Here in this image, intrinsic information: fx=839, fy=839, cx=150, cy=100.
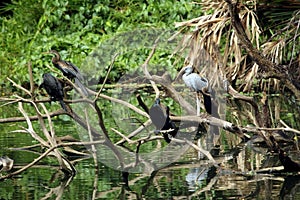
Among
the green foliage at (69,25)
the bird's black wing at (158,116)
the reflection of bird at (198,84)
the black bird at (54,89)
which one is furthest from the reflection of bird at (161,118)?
the green foliage at (69,25)

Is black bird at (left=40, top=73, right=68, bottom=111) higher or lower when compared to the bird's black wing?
higher

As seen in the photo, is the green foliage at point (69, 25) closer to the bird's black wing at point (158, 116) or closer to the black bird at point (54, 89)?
the black bird at point (54, 89)

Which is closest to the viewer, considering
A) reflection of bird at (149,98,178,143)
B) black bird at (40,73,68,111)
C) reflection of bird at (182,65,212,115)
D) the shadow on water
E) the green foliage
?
the shadow on water

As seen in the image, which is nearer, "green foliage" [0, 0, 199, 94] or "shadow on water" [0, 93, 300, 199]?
"shadow on water" [0, 93, 300, 199]

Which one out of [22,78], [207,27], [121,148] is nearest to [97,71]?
[22,78]

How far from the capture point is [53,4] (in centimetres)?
1748

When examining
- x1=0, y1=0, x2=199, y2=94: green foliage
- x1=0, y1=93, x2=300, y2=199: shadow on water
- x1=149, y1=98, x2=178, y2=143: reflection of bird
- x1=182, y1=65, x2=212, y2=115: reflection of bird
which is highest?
x1=0, y1=0, x2=199, y2=94: green foliage

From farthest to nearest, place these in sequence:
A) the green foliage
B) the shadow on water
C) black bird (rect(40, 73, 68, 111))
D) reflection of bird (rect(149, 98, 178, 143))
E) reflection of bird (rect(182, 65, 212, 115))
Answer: the green foliage → reflection of bird (rect(182, 65, 212, 115)) → black bird (rect(40, 73, 68, 111)) → reflection of bird (rect(149, 98, 178, 143)) → the shadow on water

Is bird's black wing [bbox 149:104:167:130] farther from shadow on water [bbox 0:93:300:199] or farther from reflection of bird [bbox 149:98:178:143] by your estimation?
shadow on water [bbox 0:93:300:199]

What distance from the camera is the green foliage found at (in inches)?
645

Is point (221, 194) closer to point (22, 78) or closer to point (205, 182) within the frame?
point (205, 182)

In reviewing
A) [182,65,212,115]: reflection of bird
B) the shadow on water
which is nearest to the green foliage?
[182,65,212,115]: reflection of bird

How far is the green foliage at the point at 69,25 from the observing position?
53.8ft

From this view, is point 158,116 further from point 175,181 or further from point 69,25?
point 69,25
